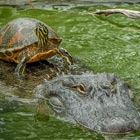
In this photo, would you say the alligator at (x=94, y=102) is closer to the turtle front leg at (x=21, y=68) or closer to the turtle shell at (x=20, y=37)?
the turtle front leg at (x=21, y=68)

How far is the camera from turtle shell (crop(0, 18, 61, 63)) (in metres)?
8.80

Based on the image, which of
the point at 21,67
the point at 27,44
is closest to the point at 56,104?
the point at 21,67

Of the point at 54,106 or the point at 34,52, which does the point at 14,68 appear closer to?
the point at 34,52

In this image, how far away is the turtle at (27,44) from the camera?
867 cm

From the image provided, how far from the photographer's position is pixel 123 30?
39.5ft

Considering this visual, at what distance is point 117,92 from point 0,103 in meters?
1.72

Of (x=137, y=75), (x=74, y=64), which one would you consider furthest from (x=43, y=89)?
(x=137, y=75)

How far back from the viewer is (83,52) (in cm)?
1062

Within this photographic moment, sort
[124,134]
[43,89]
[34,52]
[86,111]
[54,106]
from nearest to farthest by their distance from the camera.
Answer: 1. [124,134]
2. [86,111]
3. [54,106]
4. [43,89]
5. [34,52]

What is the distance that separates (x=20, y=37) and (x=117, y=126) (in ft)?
10.0

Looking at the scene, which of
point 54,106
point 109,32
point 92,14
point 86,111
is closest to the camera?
point 86,111

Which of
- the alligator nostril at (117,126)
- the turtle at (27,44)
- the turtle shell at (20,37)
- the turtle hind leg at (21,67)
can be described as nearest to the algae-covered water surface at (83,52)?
the alligator nostril at (117,126)

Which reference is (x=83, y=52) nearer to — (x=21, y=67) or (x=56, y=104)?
(x=21, y=67)

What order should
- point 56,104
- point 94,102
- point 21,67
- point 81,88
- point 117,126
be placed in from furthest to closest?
point 21,67
point 56,104
point 81,88
point 94,102
point 117,126
